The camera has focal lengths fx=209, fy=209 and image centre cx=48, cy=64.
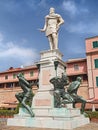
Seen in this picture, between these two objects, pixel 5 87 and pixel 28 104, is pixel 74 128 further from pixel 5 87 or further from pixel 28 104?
pixel 5 87

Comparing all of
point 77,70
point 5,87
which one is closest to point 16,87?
point 5,87

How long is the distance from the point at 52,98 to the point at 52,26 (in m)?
5.41

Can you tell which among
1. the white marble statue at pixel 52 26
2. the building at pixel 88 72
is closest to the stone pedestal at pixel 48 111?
the white marble statue at pixel 52 26

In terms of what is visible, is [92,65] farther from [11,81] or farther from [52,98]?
[52,98]

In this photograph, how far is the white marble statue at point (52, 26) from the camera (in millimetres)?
14609

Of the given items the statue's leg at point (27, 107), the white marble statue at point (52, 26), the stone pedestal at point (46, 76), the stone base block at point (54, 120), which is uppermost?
the white marble statue at point (52, 26)

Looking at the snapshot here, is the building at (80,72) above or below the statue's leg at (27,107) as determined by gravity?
above

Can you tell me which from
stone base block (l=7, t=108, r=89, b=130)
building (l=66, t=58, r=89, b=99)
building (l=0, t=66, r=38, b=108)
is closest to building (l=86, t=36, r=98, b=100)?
building (l=66, t=58, r=89, b=99)

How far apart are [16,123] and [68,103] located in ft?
9.95

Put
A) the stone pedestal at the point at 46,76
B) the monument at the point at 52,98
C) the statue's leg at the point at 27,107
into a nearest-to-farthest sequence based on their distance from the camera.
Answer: the monument at the point at 52,98
the statue's leg at the point at 27,107
the stone pedestal at the point at 46,76

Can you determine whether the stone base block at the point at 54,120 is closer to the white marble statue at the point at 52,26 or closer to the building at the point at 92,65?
the white marble statue at the point at 52,26

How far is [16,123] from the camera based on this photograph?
37.3 ft

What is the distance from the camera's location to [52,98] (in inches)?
478

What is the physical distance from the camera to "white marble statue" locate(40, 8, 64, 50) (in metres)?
14.6
